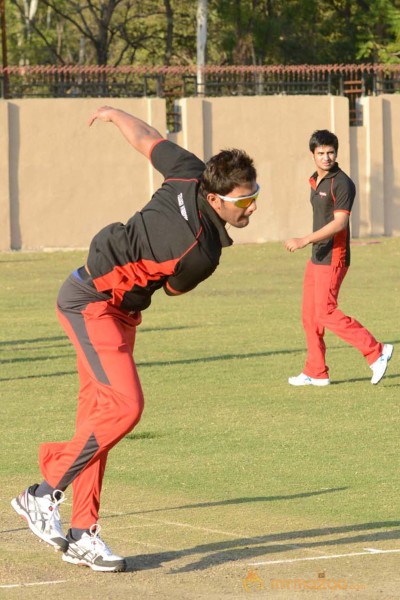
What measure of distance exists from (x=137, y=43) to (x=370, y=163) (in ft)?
61.4

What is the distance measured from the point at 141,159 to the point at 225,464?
21368 millimetres

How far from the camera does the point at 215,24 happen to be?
5222cm

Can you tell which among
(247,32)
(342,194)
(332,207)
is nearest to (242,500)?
(342,194)

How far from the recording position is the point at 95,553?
22.1 feet

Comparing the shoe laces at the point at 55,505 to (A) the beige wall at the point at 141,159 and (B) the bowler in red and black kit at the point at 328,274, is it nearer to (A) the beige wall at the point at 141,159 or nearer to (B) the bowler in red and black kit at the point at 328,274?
(B) the bowler in red and black kit at the point at 328,274

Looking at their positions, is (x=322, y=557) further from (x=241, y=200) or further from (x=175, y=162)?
(x=175, y=162)

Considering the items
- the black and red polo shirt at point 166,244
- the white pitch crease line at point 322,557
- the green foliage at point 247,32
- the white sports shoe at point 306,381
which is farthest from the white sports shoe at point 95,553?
the green foliage at point 247,32

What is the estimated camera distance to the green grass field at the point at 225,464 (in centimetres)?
668

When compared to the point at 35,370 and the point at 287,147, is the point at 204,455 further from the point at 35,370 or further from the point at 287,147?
the point at 287,147

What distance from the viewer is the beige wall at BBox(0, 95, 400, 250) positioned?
98.2 ft

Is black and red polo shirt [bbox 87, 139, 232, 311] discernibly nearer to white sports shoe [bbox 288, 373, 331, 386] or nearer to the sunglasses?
the sunglasses

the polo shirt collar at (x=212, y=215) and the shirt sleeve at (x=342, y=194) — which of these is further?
the shirt sleeve at (x=342, y=194)

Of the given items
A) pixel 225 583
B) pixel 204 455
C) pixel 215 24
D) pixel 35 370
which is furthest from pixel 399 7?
pixel 225 583

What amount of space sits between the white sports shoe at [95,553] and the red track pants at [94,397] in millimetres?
70
